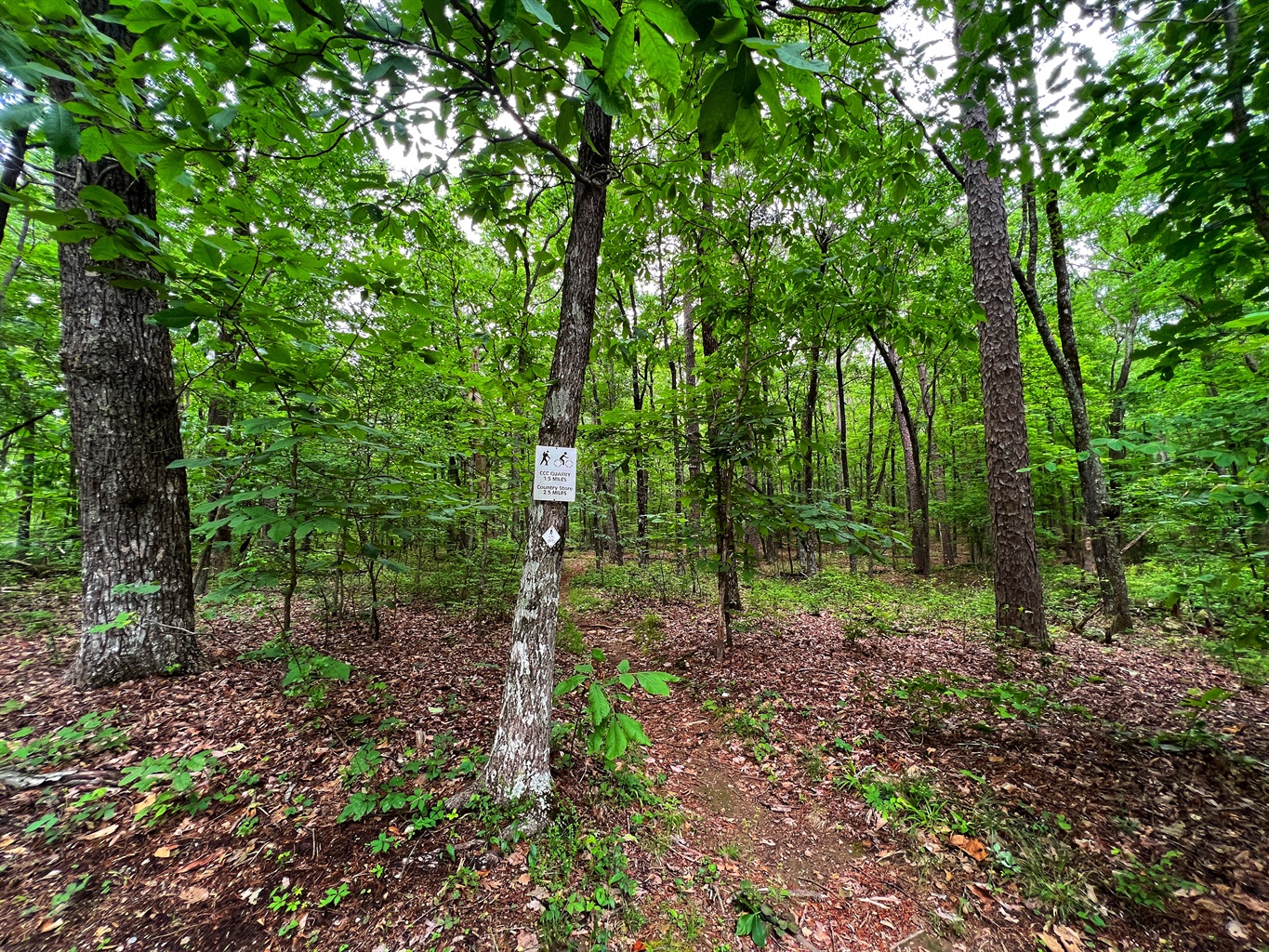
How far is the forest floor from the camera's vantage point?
2188mm

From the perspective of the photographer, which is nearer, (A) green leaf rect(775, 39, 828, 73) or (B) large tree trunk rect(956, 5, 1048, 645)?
(A) green leaf rect(775, 39, 828, 73)

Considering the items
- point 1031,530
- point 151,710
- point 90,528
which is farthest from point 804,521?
point 90,528

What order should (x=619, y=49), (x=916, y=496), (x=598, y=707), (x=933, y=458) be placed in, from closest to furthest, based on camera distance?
(x=619, y=49) → (x=598, y=707) → (x=916, y=496) → (x=933, y=458)

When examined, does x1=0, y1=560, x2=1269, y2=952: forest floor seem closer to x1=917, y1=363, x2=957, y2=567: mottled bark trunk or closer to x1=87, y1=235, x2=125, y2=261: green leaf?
x1=87, y1=235, x2=125, y2=261: green leaf

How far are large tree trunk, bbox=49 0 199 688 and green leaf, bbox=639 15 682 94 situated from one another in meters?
4.44

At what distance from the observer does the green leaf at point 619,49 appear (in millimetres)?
1241

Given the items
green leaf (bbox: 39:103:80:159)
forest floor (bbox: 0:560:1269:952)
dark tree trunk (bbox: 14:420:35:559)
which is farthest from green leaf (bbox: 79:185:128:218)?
dark tree trunk (bbox: 14:420:35:559)

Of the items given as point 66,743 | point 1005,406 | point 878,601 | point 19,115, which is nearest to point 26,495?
point 66,743

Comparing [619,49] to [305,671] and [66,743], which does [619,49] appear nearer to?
[305,671]

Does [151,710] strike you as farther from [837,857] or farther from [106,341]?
[837,857]

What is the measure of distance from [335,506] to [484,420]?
12.3ft

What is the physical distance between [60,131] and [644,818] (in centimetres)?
437

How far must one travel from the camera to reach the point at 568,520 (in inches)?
115

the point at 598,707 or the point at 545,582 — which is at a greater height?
the point at 545,582
